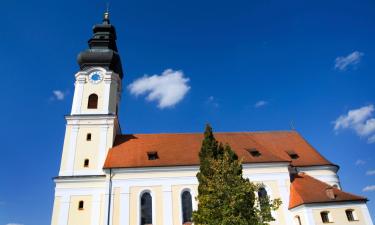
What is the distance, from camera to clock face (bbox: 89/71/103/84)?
29828 mm

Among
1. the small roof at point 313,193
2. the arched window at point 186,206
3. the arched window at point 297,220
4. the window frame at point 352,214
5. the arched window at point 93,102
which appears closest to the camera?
the window frame at point 352,214

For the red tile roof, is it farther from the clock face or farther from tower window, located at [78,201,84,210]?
the clock face

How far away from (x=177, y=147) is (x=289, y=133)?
13.2 m

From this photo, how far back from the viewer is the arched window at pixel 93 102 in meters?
28.8

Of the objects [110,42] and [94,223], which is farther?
[110,42]

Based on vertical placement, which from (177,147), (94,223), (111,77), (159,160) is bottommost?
(94,223)

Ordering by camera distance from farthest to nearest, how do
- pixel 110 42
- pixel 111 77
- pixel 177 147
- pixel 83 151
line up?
pixel 110 42 → pixel 111 77 → pixel 177 147 → pixel 83 151

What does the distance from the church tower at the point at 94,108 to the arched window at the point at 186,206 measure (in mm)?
7484

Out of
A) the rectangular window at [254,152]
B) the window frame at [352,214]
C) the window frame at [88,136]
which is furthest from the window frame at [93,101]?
the window frame at [352,214]

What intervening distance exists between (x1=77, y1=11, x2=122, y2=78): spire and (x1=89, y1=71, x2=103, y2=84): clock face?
953 mm

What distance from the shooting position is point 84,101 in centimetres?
2881

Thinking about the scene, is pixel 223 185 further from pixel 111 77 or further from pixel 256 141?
pixel 111 77

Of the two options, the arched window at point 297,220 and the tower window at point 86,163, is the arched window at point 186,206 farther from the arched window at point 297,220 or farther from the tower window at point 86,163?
the tower window at point 86,163

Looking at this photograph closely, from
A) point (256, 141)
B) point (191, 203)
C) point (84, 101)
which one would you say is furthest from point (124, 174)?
point (256, 141)
